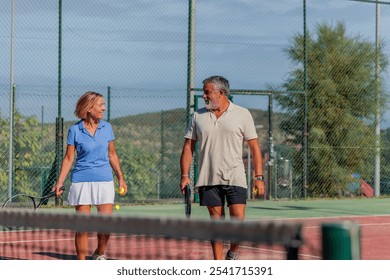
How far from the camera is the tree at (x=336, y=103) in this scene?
945 inches

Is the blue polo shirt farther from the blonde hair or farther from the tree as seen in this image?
the tree

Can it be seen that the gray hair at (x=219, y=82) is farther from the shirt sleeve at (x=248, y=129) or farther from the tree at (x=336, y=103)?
the tree at (x=336, y=103)

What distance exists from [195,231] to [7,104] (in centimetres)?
1679

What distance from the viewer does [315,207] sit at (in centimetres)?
2072

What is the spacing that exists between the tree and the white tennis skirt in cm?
1479

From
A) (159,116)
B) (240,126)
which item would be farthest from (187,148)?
(159,116)

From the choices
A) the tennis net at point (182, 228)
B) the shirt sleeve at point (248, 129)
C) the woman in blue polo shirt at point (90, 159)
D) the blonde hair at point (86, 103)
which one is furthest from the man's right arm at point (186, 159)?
the tennis net at point (182, 228)

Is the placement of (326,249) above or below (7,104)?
below

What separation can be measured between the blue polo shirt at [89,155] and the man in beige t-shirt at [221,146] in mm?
862

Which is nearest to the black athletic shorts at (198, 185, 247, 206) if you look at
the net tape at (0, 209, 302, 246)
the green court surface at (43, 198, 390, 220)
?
the net tape at (0, 209, 302, 246)

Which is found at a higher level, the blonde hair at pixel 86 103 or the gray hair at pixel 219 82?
the gray hair at pixel 219 82

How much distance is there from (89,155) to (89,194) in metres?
0.34

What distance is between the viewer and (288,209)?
785 inches
